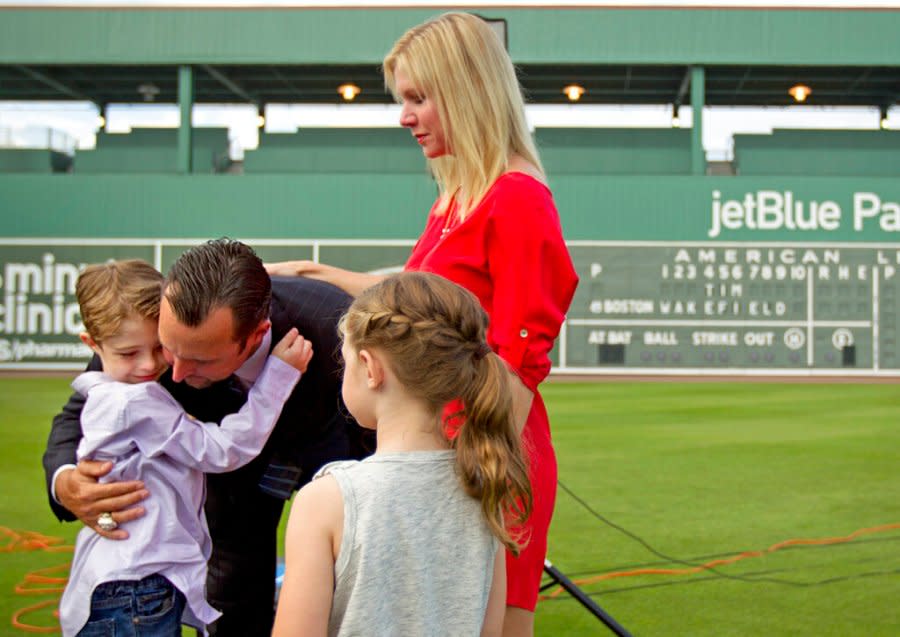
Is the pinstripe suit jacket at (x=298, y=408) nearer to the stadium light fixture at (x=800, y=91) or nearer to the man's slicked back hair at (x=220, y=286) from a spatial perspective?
the man's slicked back hair at (x=220, y=286)

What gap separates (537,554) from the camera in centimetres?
207

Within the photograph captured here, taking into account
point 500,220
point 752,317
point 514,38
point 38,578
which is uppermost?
point 514,38

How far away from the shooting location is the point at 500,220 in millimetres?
2031

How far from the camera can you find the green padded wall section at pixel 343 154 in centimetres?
2344

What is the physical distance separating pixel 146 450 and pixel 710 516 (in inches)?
197

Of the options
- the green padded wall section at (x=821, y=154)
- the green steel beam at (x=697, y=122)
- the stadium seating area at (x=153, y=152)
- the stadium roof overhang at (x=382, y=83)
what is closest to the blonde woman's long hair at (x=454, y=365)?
the green steel beam at (x=697, y=122)

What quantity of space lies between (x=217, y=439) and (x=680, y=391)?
595 inches

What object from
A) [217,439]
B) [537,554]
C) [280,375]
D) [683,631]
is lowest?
[683,631]

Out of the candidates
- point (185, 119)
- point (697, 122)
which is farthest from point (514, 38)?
point (185, 119)

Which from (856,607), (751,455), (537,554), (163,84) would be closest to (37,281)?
(163,84)

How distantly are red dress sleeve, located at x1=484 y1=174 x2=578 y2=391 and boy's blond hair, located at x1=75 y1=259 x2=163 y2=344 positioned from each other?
2.53 feet

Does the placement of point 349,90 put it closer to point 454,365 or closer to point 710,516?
point 710,516

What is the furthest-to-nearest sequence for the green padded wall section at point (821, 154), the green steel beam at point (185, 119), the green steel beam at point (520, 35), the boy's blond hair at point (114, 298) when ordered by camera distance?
the green padded wall section at point (821, 154), the green steel beam at point (185, 119), the green steel beam at point (520, 35), the boy's blond hair at point (114, 298)

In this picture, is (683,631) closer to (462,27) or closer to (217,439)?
(217,439)
